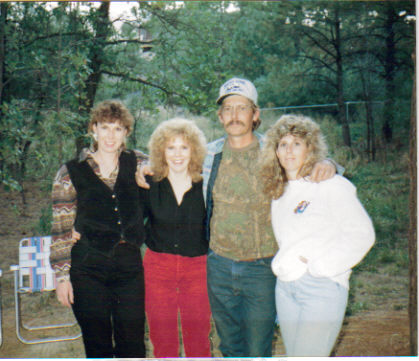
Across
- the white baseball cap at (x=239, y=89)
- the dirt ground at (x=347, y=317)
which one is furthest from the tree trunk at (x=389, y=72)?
the white baseball cap at (x=239, y=89)

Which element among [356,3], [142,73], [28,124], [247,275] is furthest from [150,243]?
[356,3]

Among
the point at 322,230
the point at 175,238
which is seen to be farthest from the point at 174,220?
the point at 322,230

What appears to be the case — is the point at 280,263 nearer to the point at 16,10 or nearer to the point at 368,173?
the point at 368,173

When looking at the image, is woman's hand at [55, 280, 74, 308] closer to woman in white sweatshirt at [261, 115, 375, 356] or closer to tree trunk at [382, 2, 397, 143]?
woman in white sweatshirt at [261, 115, 375, 356]

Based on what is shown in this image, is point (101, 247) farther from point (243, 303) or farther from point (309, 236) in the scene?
point (309, 236)

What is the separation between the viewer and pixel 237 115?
8.11 feet

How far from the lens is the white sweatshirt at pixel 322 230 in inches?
76.3

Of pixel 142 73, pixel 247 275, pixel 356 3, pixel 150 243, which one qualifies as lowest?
pixel 247 275

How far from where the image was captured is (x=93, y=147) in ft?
8.18

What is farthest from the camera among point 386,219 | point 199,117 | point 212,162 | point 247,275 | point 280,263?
point 386,219

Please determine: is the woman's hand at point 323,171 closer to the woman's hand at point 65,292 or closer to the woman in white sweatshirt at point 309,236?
the woman in white sweatshirt at point 309,236

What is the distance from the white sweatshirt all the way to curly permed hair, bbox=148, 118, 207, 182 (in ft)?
1.81

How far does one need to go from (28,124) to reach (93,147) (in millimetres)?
1787

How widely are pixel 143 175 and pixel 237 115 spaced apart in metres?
0.61
